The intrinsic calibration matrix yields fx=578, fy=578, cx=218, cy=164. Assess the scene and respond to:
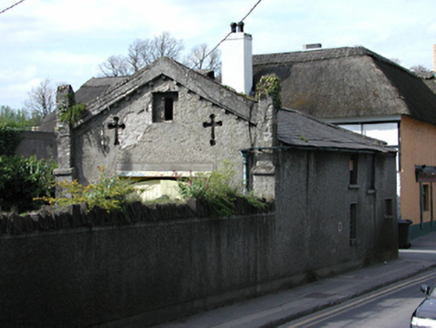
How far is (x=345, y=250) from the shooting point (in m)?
16.5

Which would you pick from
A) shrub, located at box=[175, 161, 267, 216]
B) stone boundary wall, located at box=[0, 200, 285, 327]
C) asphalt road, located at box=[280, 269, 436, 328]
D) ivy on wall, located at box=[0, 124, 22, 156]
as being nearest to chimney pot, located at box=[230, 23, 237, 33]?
stone boundary wall, located at box=[0, 200, 285, 327]

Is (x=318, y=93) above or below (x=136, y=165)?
above

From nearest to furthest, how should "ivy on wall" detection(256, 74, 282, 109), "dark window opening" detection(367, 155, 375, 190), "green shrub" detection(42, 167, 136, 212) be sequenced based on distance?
"green shrub" detection(42, 167, 136, 212) < "ivy on wall" detection(256, 74, 282, 109) < "dark window opening" detection(367, 155, 375, 190)

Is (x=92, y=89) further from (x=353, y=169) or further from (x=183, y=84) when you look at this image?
(x=183, y=84)

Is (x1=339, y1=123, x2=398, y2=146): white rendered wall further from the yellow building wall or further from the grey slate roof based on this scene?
the grey slate roof

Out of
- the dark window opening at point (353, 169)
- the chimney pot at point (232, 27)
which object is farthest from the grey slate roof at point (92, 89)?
the dark window opening at point (353, 169)

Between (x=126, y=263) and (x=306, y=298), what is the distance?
5027 millimetres

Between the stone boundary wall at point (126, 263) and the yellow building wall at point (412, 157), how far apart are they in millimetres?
14175

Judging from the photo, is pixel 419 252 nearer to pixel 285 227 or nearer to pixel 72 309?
pixel 285 227

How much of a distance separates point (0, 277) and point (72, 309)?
1315 mm

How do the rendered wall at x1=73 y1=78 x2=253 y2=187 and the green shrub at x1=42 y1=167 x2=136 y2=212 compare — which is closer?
the green shrub at x1=42 y1=167 x2=136 y2=212

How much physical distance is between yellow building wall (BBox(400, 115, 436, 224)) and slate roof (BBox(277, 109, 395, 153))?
4.96 metres

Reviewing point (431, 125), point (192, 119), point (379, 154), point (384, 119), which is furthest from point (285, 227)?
point (431, 125)

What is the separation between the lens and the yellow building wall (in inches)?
989
